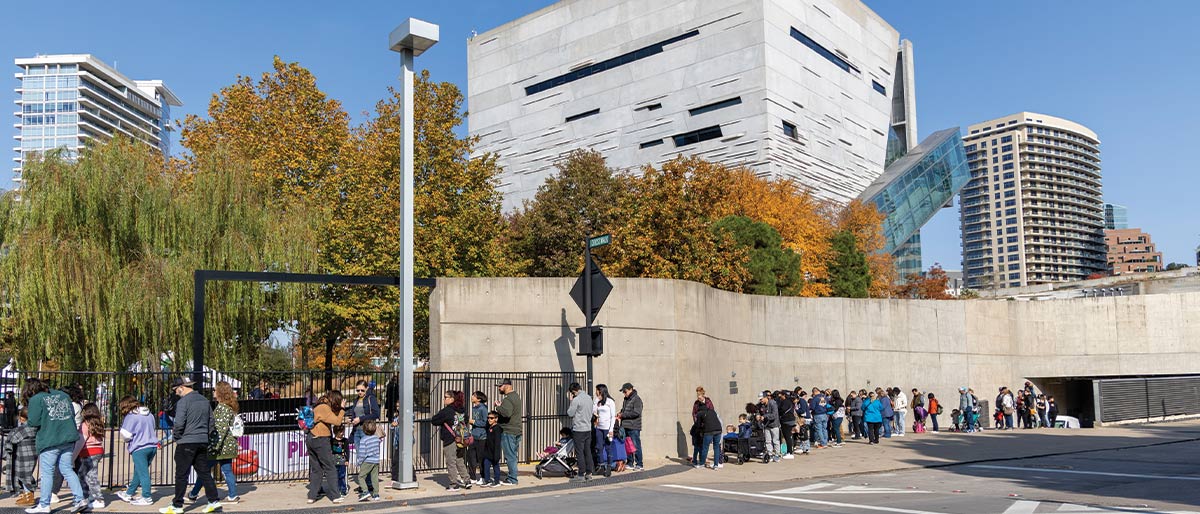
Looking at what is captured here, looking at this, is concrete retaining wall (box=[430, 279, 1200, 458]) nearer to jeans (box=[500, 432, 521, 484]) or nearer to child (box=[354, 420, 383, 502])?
jeans (box=[500, 432, 521, 484])

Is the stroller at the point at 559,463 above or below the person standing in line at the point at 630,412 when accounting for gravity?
below

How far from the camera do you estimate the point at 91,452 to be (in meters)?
11.8

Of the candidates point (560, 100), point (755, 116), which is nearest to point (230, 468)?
point (755, 116)

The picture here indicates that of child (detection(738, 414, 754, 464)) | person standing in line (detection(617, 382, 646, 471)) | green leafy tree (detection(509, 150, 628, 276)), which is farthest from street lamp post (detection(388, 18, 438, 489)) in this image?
green leafy tree (detection(509, 150, 628, 276))

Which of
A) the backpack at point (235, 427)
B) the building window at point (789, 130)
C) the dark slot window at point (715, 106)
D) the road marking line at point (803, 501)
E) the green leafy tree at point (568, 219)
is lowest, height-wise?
the road marking line at point (803, 501)

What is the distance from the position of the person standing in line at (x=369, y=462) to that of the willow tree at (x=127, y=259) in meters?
11.8

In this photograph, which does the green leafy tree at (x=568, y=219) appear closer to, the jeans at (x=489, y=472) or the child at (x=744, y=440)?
the child at (x=744, y=440)

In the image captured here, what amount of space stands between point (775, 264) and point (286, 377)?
2376cm

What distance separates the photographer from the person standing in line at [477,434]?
45.8ft

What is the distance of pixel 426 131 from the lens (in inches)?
1248

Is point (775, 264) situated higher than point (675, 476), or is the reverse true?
point (775, 264)

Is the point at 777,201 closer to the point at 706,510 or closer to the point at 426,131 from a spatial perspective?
the point at 426,131

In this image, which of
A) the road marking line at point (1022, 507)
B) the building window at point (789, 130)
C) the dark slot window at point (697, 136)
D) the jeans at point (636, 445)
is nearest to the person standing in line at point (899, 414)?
the jeans at point (636, 445)

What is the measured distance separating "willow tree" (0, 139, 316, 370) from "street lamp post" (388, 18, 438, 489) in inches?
451
